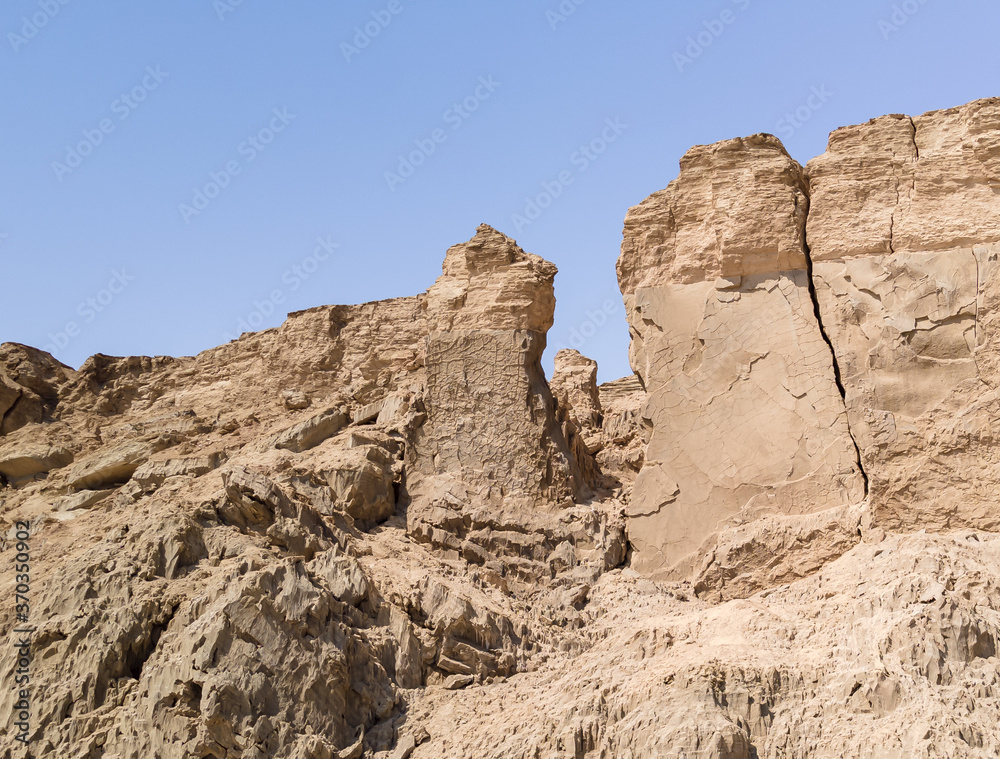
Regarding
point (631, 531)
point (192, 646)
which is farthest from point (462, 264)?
point (192, 646)

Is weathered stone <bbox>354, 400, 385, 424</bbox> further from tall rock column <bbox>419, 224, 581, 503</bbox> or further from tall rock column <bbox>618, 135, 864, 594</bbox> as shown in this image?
tall rock column <bbox>618, 135, 864, 594</bbox>

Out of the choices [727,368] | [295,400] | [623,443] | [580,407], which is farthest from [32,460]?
[727,368]

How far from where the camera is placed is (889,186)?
12.0m

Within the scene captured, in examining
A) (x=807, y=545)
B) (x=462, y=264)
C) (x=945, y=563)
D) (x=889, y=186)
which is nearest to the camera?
(x=945, y=563)

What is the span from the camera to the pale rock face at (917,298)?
426 inches

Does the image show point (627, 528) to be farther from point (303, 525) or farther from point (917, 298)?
point (917, 298)

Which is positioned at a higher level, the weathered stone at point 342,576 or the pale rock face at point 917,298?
the pale rock face at point 917,298

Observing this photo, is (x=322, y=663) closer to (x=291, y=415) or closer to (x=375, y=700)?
(x=375, y=700)

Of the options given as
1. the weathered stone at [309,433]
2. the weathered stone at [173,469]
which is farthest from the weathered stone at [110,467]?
the weathered stone at [309,433]

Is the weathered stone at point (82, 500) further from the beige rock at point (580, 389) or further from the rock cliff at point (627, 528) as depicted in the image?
the beige rock at point (580, 389)

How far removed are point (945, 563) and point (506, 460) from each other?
183 inches

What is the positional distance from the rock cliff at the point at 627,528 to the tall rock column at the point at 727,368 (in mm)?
29

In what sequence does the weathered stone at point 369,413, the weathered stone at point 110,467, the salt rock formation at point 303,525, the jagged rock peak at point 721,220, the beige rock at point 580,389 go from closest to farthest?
1. the salt rock formation at point 303,525
2. the jagged rock peak at point 721,220
3. the weathered stone at point 369,413
4. the weathered stone at point 110,467
5. the beige rock at point 580,389

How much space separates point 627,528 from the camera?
1243 cm
